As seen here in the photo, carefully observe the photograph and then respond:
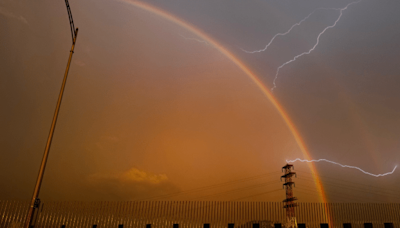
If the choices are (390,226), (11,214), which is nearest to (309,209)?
(390,226)

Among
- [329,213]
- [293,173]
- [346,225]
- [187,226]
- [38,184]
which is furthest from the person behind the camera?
[293,173]

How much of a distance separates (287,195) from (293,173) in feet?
13.0

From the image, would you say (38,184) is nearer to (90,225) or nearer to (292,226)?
(90,225)

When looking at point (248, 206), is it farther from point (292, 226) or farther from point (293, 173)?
point (293, 173)

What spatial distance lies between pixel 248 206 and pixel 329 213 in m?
5.56

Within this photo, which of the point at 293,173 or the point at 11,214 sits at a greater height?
the point at 293,173

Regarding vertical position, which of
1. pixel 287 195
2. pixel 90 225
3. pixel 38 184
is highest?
pixel 287 195

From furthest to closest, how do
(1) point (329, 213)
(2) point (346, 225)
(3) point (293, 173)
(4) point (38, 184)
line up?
(3) point (293, 173) < (1) point (329, 213) < (2) point (346, 225) < (4) point (38, 184)

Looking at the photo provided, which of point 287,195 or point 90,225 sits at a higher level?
point 287,195

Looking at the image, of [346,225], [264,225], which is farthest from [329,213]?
[264,225]

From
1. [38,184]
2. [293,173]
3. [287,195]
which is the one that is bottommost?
[38,184]

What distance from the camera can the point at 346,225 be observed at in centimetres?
1772

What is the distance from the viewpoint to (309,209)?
20.7 metres

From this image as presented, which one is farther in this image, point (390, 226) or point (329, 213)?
point (329, 213)
